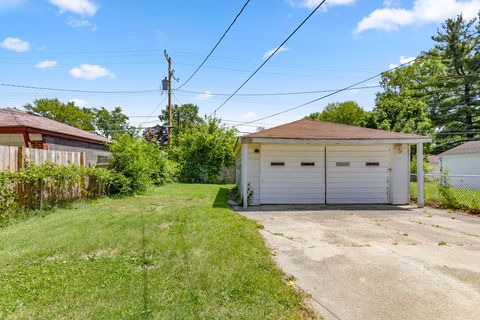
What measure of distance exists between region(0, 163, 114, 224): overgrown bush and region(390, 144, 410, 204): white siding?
10102 mm

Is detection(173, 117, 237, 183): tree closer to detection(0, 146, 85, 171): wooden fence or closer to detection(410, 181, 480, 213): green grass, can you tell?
detection(0, 146, 85, 171): wooden fence

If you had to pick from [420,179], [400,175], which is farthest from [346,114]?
[420,179]

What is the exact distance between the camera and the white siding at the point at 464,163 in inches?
726

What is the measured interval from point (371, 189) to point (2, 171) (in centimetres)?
1063

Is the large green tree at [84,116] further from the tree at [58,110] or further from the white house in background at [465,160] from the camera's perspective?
the white house in background at [465,160]

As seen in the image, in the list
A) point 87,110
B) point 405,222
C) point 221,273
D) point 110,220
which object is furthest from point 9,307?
point 87,110

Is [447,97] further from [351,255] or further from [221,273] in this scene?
[221,273]

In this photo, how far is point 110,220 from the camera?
6418 millimetres

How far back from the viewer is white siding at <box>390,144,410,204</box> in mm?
10328

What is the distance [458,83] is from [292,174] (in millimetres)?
30700

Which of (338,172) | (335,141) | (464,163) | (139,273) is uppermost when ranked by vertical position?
(335,141)

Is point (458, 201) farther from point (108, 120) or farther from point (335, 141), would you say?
point (108, 120)

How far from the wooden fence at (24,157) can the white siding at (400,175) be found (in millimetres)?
10751

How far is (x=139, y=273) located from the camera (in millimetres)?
3516
